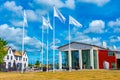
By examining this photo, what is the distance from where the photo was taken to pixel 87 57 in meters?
89.9

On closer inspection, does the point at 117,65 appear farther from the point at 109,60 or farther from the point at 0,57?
the point at 0,57

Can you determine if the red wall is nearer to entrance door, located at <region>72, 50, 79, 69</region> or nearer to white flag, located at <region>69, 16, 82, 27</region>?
entrance door, located at <region>72, 50, 79, 69</region>

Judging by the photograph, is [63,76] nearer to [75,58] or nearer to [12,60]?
[75,58]

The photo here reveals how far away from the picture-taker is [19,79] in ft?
113

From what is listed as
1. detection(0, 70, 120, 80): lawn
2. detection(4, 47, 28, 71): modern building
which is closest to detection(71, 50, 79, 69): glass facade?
detection(4, 47, 28, 71): modern building

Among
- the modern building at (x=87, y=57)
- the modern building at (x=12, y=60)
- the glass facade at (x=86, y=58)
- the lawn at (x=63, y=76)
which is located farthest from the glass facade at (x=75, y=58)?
the lawn at (x=63, y=76)

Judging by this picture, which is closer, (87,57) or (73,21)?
(73,21)

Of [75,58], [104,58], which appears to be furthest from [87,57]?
[104,58]

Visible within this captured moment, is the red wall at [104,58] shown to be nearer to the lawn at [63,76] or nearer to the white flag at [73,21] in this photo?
the white flag at [73,21]

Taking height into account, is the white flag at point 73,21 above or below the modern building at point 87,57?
above

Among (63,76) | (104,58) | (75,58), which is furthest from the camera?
(75,58)

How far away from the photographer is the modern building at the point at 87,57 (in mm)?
88688

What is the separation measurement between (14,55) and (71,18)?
65205mm

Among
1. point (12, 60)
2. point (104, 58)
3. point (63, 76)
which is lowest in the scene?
point (63, 76)
